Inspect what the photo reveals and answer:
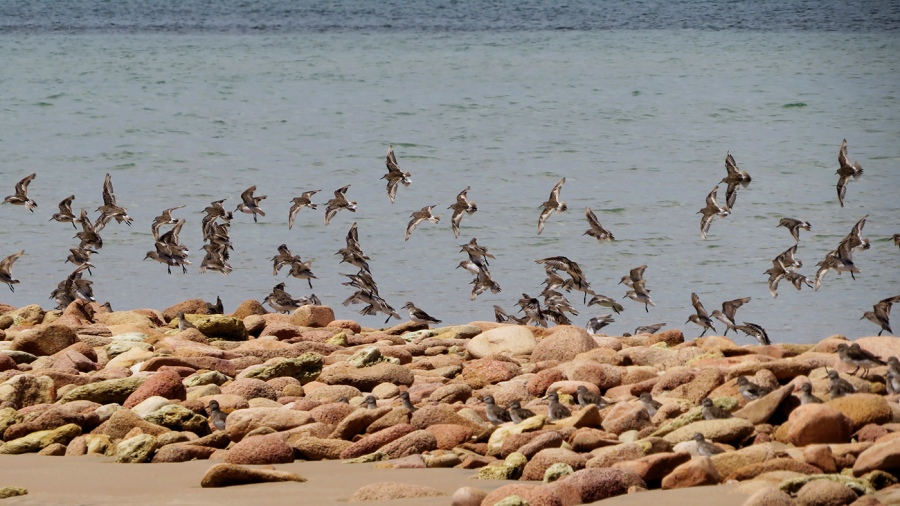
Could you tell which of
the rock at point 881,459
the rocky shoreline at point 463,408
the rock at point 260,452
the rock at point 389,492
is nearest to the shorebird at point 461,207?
the rocky shoreline at point 463,408

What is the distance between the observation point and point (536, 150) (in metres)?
30.2

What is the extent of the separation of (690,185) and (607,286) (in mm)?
8823

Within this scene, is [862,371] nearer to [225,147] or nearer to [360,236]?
[360,236]

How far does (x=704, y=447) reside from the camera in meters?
7.86

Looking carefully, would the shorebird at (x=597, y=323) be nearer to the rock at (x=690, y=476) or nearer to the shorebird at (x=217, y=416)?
the shorebird at (x=217, y=416)

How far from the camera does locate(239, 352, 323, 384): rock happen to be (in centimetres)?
1089

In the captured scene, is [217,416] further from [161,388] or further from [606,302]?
[606,302]

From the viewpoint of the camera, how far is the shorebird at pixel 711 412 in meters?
8.62

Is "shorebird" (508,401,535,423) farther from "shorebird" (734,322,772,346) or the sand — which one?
"shorebird" (734,322,772,346)

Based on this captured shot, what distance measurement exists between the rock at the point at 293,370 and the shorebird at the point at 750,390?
140 inches

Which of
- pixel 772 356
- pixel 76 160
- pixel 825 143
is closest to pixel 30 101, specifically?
pixel 76 160

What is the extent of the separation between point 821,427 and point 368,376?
12.7ft

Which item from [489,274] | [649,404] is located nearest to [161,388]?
[649,404]

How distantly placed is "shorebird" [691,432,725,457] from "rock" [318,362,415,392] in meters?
3.33
